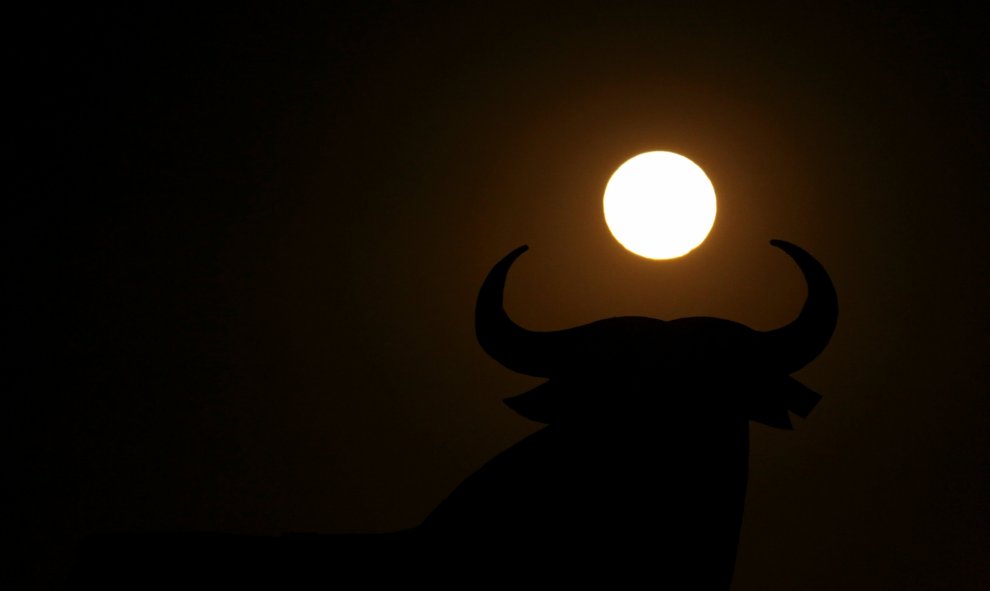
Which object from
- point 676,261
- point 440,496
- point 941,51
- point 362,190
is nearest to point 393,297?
point 362,190

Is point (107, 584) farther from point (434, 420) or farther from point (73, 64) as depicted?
point (73, 64)

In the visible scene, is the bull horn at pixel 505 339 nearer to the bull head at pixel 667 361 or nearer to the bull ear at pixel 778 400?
A: the bull head at pixel 667 361

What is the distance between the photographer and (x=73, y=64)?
2.09 metres

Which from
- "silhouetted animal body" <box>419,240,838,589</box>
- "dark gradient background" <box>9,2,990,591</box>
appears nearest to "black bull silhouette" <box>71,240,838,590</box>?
"silhouetted animal body" <box>419,240,838,589</box>

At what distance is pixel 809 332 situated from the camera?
1093 mm

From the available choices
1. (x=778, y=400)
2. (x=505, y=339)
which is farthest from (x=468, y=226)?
(x=778, y=400)

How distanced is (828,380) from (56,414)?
76.0 inches

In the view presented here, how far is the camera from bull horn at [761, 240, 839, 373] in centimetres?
109

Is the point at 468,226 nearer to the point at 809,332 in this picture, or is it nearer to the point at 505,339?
the point at 505,339

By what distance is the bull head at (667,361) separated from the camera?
110 cm

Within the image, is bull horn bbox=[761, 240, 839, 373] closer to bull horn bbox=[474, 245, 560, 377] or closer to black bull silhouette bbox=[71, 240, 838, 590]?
black bull silhouette bbox=[71, 240, 838, 590]

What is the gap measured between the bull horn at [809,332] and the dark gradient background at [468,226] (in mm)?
964

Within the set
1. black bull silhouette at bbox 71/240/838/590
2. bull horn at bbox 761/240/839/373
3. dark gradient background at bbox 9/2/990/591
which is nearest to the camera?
black bull silhouette at bbox 71/240/838/590

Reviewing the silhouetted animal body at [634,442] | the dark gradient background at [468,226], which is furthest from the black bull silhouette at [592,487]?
the dark gradient background at [468,226]
